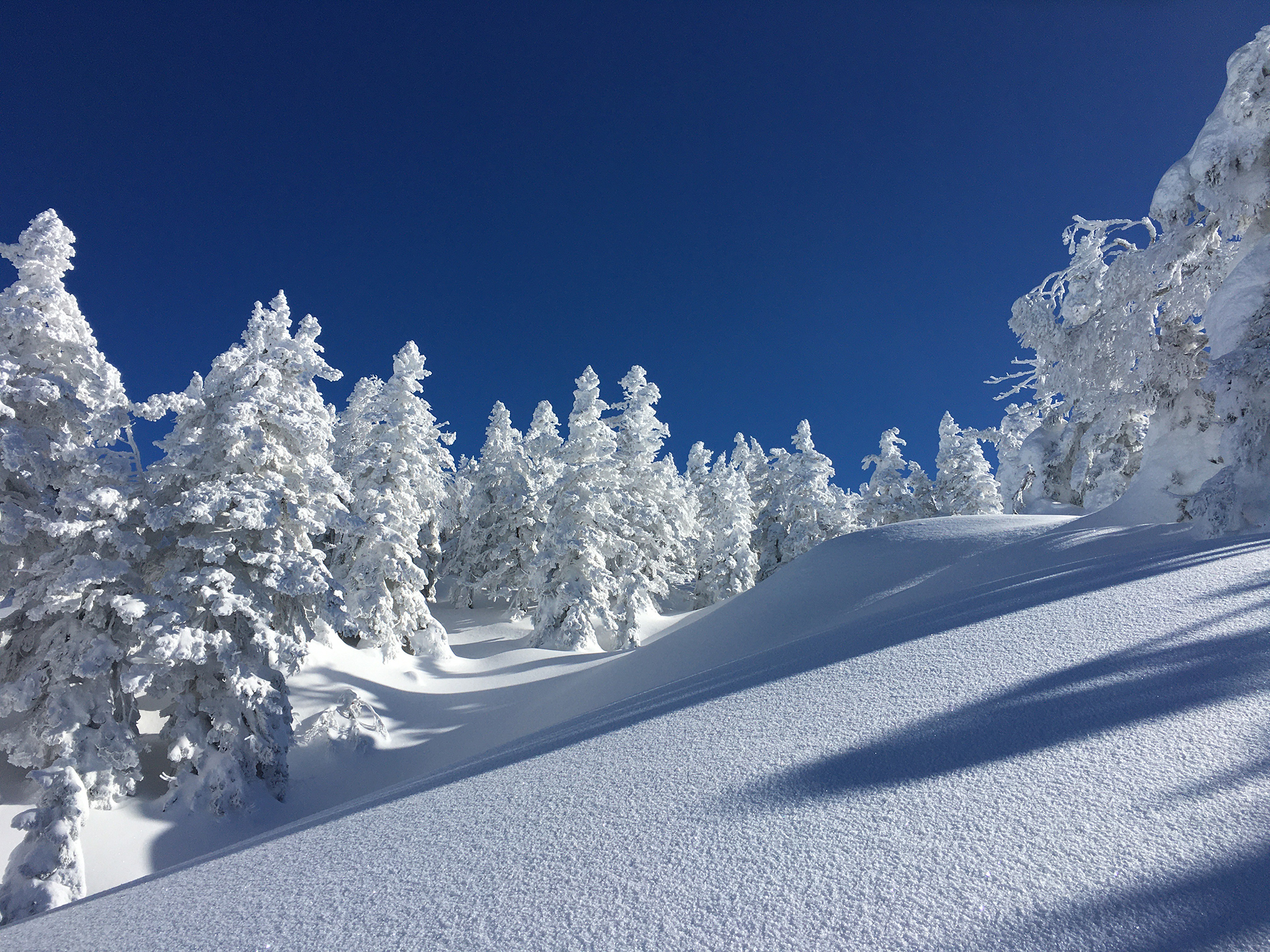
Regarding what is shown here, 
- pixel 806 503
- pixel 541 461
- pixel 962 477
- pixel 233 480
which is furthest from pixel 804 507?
pixel 233 480

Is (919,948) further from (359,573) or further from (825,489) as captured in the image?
(825,489)

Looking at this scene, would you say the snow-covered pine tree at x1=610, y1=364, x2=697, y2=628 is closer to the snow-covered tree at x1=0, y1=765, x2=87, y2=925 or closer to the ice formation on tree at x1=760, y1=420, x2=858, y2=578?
the ice formation on tree at x1=760, y1=420, x2=858, y2=578

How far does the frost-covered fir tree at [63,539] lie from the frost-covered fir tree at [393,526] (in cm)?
825

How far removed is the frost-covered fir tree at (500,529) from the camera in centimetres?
3266

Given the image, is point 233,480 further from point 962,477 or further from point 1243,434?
point 962,477

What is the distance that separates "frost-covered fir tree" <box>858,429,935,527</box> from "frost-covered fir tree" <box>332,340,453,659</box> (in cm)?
2812

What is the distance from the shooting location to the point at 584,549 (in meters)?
24.8

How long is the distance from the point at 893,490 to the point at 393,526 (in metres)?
31.6

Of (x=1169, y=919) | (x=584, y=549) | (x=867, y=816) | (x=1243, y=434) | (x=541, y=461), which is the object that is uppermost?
(x=541, y=461)

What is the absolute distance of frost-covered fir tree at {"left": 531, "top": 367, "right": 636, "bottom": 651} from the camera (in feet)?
81.5

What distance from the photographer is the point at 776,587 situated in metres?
16.9

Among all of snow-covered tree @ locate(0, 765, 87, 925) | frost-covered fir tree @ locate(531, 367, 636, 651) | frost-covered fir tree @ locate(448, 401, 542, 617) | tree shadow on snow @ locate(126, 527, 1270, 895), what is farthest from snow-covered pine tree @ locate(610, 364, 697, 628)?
snow-covered tree @ locate(0, 765, 87, 925)

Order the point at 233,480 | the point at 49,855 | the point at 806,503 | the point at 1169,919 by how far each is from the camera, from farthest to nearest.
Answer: the point at 806,503 → the point at 233,480 → the point at 49,855 → the point at 1169,919

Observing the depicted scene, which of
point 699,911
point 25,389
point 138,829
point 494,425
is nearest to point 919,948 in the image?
point 699,911
